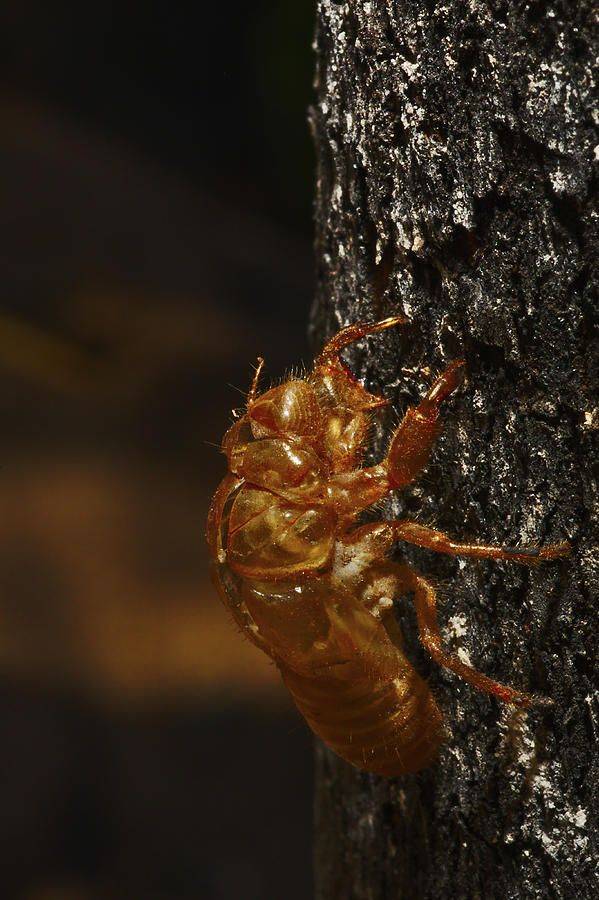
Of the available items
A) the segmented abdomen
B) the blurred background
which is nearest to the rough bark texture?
the segmented abdomen

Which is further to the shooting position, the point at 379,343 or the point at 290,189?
the point at 290,189

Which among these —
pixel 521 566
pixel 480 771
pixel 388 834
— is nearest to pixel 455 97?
pixel 521 566

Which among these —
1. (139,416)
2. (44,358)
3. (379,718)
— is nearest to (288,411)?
(379,718)

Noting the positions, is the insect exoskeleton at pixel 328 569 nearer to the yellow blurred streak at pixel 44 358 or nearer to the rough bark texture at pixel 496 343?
the rough bark texture at pixel 496 343

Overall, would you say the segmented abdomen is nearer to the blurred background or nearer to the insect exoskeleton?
the insect exoskeleton

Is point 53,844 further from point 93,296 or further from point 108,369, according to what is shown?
point 93,296

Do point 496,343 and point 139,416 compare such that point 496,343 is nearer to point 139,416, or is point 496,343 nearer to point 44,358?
point 44,358
